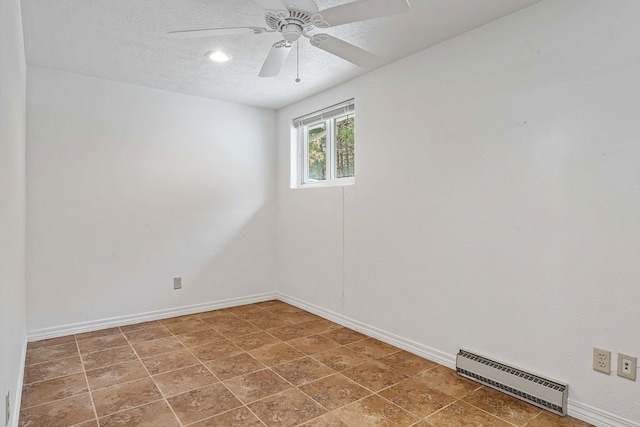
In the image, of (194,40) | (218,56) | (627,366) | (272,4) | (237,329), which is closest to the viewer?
(272,4)

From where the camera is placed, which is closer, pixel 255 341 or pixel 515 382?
pixel 515 382

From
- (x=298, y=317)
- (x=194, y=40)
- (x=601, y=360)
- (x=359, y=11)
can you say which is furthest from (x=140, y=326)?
(x=601, y=360)

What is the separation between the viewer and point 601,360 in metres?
1.86

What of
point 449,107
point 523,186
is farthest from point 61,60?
point 523,186

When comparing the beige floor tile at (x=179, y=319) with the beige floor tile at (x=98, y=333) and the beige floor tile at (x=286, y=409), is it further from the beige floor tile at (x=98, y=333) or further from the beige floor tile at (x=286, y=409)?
the beige floor tile at (x=286, y=409)

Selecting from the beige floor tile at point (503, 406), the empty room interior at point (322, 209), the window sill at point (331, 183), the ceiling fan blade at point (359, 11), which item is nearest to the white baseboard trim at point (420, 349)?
the empty room interior at point (322, 209)

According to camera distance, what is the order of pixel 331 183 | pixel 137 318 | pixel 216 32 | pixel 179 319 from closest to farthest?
pixel 216 32 < pixel 137 318 < pixel 179 319 < pixel 331 183

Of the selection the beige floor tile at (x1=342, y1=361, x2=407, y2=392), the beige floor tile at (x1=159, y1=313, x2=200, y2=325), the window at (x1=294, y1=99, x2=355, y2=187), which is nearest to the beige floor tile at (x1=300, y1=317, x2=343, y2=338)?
the beige floor tile at (x1=342, y1=361, x2=407, y2=392)

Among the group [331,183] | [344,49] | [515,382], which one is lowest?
[515,382]

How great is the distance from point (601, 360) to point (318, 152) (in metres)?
2.97

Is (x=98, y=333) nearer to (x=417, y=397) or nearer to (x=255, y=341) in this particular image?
(x=255, y=341)

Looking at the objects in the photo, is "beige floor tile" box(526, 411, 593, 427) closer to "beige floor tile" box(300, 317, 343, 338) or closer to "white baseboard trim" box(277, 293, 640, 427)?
"white baseboard trim" box(277, 293, 640, 427)

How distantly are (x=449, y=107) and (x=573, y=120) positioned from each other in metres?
0.79

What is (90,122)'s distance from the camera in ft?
10.8
